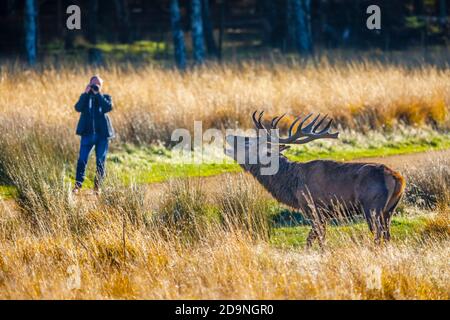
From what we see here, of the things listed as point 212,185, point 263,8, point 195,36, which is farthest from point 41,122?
point 263,8

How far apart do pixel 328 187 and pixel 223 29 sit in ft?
84.7

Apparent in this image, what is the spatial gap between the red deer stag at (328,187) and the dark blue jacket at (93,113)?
2.62m

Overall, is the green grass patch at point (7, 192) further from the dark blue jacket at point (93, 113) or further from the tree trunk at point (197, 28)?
the tree trunk at point (197, 28)

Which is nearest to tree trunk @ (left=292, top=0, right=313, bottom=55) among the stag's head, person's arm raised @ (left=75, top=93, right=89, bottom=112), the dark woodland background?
the dark woodland background

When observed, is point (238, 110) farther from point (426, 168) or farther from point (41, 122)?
point (426, 168)

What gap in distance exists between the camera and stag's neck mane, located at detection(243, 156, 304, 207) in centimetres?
1051

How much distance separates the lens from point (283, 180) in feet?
35.2

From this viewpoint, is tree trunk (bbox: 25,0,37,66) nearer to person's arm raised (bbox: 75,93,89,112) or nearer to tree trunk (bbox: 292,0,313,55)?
tree trunk (bbox: 292,0,313,55)

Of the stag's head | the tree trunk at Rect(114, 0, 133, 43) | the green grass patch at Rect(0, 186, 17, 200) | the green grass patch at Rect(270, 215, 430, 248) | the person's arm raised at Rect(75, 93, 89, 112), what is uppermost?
the tree trunk at Rect(114, 0, 133, 43)

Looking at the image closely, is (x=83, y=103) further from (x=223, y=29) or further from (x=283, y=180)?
(x=223, y=29)

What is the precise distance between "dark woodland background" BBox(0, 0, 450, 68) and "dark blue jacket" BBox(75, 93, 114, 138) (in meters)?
16.6

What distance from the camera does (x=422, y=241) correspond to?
32.3 feet

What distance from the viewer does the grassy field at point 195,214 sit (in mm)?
8148

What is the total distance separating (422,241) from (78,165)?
5483 millimetres
